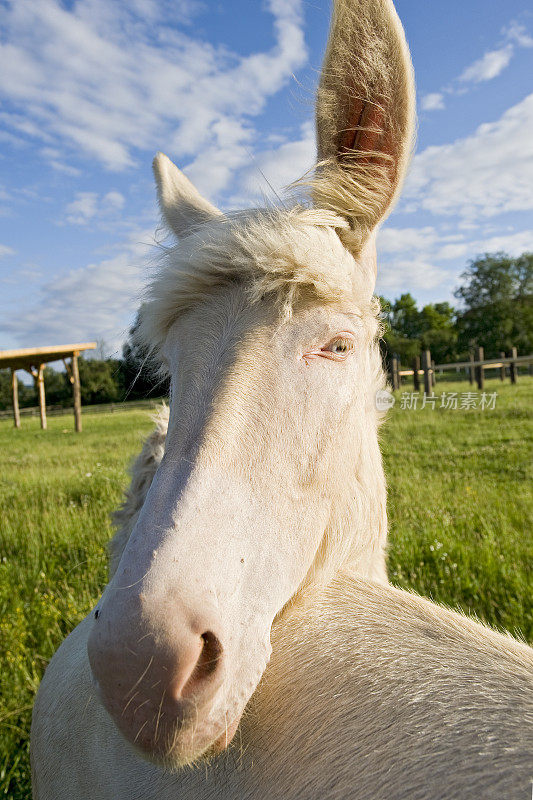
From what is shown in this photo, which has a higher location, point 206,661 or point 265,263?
point 265,263

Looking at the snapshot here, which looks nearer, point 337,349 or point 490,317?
point 337,349

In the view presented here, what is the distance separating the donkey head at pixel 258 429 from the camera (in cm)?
103

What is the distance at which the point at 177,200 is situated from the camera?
243cm

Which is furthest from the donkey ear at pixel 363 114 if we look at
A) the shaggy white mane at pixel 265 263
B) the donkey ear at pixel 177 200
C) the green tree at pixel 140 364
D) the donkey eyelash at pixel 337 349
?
the green tree at pixel 140 364

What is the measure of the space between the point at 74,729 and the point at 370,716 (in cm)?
118

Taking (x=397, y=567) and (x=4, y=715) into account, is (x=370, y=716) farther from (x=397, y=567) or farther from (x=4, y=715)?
(x=397, y=567)

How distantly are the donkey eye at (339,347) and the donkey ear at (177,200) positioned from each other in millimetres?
946

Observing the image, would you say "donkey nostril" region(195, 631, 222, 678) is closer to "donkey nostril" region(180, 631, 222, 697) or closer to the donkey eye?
"donkey nostril" region(180, 631, 222, 697)

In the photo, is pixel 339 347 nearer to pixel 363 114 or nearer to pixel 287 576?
pixel 287 576

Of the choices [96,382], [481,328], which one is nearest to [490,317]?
[481,328]

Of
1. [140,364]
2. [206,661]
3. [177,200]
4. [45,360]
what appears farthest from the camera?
[45,360]

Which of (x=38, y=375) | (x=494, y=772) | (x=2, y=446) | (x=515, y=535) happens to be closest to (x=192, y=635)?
(x=494, y=772)

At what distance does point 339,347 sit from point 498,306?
63839mm

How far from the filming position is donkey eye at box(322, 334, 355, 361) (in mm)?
1579
